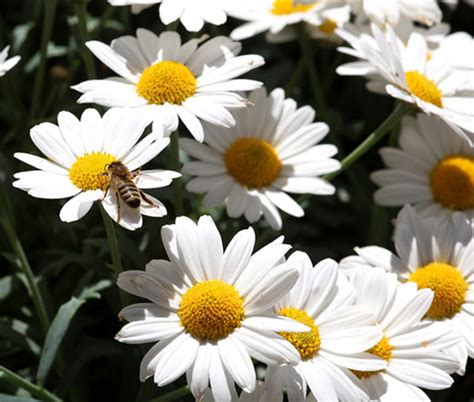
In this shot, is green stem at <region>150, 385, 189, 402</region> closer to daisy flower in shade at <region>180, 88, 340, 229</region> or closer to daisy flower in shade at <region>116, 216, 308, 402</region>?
daisy flower in shade at <region>116, 216, 308, 402</region>

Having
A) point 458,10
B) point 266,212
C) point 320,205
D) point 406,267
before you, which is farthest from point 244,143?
point 458,10

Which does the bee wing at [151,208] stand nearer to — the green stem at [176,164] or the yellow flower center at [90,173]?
the yellow flower center at [90,173]

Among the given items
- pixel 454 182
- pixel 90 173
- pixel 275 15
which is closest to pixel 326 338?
pixel 90 173

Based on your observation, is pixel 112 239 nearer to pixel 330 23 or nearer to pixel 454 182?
pixel 454 182

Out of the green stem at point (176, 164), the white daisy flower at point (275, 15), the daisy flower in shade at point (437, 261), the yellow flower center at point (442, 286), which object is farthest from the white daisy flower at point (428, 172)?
the green stem at point (176, 164)

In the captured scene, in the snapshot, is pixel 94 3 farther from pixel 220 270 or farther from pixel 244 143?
pixel 220 270
